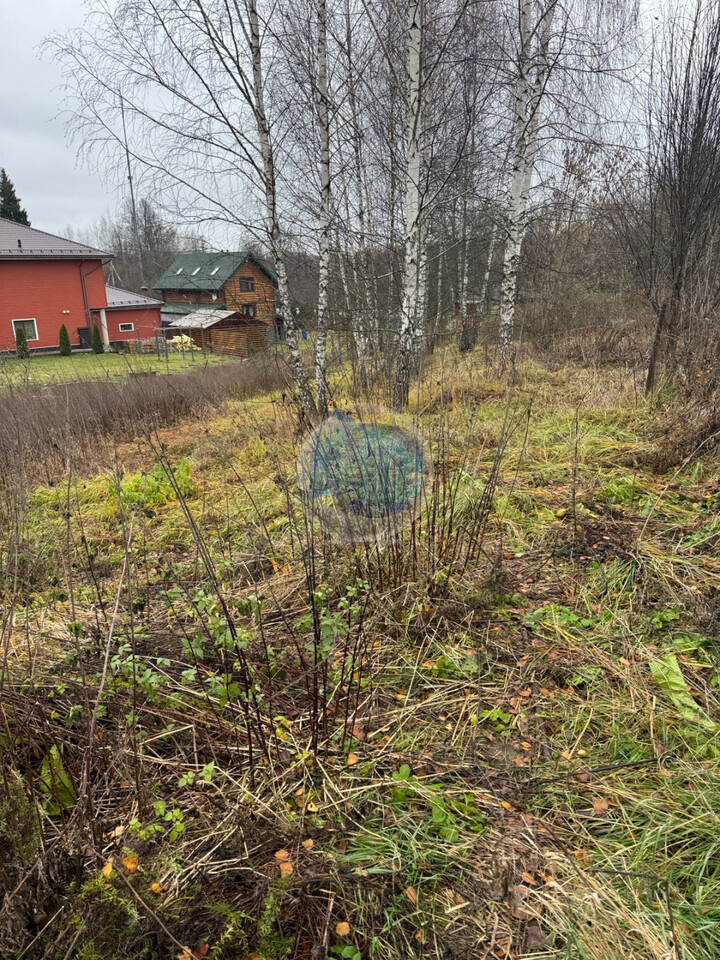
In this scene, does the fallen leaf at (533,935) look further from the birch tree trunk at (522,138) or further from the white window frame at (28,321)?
the white window frame at (28,321)

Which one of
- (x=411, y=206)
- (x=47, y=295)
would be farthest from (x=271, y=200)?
(x=47, y=295)

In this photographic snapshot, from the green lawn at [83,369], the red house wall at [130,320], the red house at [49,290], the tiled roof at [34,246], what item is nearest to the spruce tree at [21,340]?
the red house at [49,290]

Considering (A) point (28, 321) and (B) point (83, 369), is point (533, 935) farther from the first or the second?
(A) point (28, 321)

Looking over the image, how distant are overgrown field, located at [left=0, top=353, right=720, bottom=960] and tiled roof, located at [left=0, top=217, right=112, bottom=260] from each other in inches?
1063

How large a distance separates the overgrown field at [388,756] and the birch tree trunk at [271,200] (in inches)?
107

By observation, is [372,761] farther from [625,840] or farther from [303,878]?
[625,840]

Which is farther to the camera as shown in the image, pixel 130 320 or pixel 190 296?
pixel 130 320

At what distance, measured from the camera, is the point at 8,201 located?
38938 mm

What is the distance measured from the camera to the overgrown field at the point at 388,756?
133cm

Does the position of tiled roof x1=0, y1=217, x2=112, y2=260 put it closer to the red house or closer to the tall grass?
the red house

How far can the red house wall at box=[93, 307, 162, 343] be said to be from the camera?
1096 inches

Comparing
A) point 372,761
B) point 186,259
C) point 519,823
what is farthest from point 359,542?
point 186,259

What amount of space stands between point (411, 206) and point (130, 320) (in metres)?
27.7

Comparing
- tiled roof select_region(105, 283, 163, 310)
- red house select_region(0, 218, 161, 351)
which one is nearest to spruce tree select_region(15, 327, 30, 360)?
red house select_region(0, 218, 161, 351)
